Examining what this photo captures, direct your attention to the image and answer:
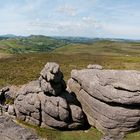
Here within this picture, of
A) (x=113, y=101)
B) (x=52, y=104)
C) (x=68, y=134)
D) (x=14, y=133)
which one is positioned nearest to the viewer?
(x=14, y=133)

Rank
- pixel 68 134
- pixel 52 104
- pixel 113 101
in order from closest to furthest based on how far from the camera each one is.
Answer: pixel 113 101
pixel 68 134
pixel 52 104

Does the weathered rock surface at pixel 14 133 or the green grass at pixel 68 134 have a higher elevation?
the weathered rock surface at pixel 14 133

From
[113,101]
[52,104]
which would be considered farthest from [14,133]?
[113,101]

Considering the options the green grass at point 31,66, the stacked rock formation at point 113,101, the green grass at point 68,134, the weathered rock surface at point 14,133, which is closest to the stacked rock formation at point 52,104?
the green grass at point 68,134

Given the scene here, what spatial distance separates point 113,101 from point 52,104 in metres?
7.75

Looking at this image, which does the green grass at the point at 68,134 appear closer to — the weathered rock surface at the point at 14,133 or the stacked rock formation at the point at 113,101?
the stacked rock formation at the point at 113,101

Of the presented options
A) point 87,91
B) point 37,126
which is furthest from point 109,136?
point 37,126

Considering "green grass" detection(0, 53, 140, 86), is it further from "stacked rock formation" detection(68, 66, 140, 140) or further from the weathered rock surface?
the weathered rock surface

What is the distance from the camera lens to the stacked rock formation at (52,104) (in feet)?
129

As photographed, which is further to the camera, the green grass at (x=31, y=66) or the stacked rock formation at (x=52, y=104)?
the green grass at (x=31, y=66)

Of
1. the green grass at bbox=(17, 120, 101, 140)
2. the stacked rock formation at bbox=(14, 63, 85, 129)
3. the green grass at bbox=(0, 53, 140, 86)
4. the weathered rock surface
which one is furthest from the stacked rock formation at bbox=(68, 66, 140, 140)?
the green grass at bbox=(0, 53, 140, 86)

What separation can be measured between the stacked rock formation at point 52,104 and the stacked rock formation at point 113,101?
2034 mm

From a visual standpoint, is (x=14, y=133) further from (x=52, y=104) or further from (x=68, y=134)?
(x=68, y=134)

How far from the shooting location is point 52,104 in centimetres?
3975
